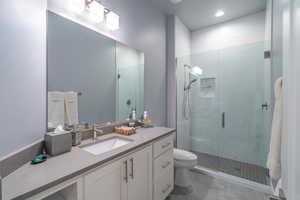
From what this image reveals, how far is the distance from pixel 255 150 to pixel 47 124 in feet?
9.86

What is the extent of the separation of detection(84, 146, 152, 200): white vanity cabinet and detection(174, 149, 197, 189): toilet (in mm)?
656

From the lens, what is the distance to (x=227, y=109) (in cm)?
248

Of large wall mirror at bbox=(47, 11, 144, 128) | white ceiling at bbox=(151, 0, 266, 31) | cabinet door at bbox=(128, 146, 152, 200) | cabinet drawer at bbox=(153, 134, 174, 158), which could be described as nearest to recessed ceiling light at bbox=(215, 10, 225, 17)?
white ceiling at bbox=(151, 0, 266, 31)

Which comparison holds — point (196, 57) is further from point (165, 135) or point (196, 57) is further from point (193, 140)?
point (165, 135)

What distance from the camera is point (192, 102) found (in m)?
2.81

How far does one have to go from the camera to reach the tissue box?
865 mm

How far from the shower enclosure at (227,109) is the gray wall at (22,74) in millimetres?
2074

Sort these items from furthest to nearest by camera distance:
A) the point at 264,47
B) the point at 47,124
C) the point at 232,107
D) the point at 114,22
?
the point at 232,107
the point at 264,47
the point at 114,22
the point at 47,124

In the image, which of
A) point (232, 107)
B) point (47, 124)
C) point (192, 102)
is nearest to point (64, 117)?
point (47, 124)

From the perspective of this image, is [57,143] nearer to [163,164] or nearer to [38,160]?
[38,160]

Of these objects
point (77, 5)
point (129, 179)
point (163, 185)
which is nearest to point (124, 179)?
point (129, 179)

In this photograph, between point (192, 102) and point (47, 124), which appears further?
point (192, 102)

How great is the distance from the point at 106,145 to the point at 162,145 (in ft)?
1.92

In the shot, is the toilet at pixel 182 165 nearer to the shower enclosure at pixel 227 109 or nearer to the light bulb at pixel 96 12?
the shower enclosure at pixel 227 109
